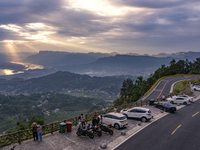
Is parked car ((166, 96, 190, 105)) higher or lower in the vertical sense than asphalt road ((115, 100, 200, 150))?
higher

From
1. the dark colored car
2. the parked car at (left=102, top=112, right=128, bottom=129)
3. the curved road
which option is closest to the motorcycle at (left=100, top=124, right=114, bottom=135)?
the parked car at (left=102, top=112, right=128, bottom=129)

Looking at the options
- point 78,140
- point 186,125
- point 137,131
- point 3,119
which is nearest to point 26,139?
point 78,140

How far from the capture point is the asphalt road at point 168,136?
1456 cm

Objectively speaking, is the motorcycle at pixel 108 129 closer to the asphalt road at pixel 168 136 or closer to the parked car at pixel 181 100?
the asphalt road at pixel 168 136

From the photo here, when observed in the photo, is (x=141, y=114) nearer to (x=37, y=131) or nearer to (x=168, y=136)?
(x=168, y=136)

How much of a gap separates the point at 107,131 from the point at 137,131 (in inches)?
158

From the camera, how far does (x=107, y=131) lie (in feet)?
57.5

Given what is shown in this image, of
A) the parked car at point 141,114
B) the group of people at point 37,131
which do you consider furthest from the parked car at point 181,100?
the group of people at point 37,131

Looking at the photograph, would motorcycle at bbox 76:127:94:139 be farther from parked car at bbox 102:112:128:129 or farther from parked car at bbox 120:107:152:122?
parked car at bbox 120:107:152:122

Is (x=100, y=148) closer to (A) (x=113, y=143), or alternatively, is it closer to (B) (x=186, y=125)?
(A) (x=113, y=143)

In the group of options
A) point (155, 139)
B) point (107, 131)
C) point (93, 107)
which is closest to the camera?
point (155, 139)

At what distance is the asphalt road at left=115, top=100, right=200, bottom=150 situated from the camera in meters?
14.6

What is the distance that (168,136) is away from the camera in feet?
55.3

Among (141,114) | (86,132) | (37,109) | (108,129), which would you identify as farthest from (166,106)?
(37,109)
